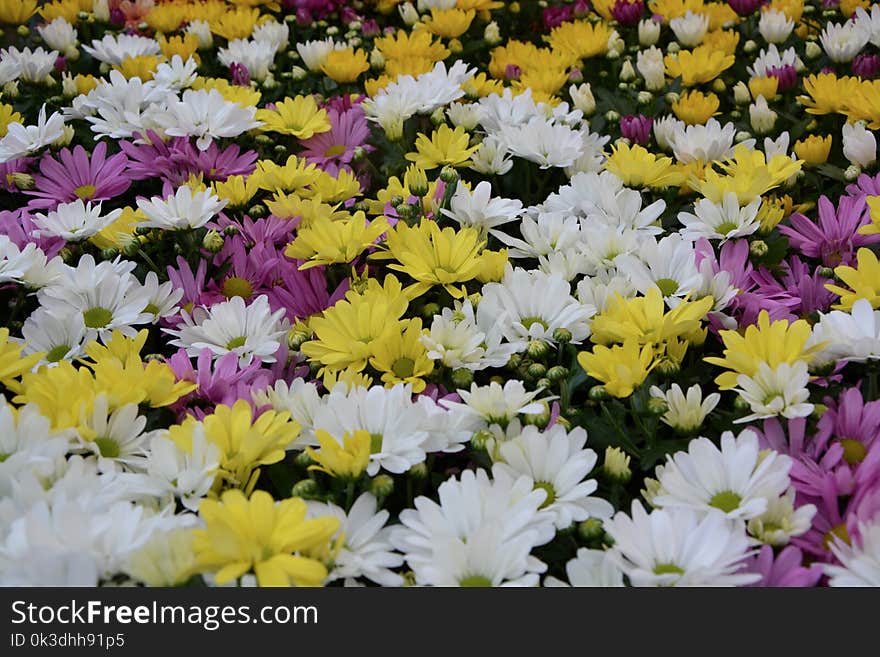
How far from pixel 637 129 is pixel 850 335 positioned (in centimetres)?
89

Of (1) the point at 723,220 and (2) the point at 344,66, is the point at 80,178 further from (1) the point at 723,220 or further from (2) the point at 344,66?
(1) the point at 723,220

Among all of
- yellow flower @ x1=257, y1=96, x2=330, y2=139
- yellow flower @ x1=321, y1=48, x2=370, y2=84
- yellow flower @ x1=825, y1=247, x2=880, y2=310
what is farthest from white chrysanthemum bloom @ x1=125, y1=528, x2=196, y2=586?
yellow flower @ x1=321, y1=48, x2=370, y2=84

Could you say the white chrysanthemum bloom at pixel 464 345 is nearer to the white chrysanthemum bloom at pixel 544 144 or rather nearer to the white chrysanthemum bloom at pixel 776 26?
the white chrysanthemum bloom at pixel 544 144

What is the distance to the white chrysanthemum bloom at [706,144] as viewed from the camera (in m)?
1.81

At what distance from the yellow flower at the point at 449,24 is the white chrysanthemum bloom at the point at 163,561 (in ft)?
6.20

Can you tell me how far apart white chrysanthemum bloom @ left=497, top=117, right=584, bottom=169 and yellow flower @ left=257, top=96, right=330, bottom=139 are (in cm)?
39

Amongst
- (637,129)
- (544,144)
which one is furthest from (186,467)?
(637,129)

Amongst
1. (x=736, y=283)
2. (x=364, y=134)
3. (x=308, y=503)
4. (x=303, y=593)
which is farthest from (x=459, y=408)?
(x=364, y=134)

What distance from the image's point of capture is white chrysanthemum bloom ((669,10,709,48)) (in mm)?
2299

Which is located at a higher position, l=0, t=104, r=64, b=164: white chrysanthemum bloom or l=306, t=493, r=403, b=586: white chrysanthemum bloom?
l=0, t=104, r=64, b=164: white chrysanthemum bloom

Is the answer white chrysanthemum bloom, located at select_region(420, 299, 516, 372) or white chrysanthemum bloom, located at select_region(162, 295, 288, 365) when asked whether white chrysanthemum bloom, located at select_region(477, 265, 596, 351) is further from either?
white chrysanthemum bloom, located at select_region(162, 295, 288, 365)

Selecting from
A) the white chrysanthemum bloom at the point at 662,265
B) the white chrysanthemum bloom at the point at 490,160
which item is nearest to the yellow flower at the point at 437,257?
the white chrysanthemum bloom at the point at 662,265

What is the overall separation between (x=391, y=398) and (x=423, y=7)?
1.80 m

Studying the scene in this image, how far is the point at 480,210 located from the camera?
1589 mm
